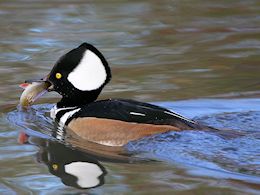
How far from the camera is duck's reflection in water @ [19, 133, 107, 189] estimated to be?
21.8 feet

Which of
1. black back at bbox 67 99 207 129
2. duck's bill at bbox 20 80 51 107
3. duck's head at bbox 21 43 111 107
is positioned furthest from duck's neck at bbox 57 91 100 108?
black back at bbox 67 99 207 129

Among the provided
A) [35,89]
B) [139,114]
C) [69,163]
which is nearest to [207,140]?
[139,114]

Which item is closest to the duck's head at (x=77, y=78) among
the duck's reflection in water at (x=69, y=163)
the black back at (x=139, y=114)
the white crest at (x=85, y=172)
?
the black back at (x=139, y=114)

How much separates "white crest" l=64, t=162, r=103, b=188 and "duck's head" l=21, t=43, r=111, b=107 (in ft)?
4.41

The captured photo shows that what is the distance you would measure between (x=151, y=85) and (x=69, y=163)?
104 inches

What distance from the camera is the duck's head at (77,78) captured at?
824 cm

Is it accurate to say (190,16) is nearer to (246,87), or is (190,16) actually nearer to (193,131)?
(246,87)

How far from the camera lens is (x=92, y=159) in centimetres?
733

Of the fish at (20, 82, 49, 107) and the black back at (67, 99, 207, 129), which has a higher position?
the fish at (20, 82, 49, 107)

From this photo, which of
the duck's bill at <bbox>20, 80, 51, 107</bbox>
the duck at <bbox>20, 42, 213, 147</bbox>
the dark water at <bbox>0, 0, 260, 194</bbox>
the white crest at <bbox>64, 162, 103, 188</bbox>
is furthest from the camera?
the duck's bill at <bbox>20, 80, 51, 107</bbox>

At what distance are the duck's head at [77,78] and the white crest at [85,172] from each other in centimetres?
134

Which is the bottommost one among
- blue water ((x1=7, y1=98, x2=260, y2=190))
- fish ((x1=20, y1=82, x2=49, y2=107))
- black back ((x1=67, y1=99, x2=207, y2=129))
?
blue water ((x1=7, y1=98, x2=260, y2=190))

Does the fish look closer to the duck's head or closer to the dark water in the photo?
the duck's head

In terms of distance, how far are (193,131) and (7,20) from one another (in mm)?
5707
